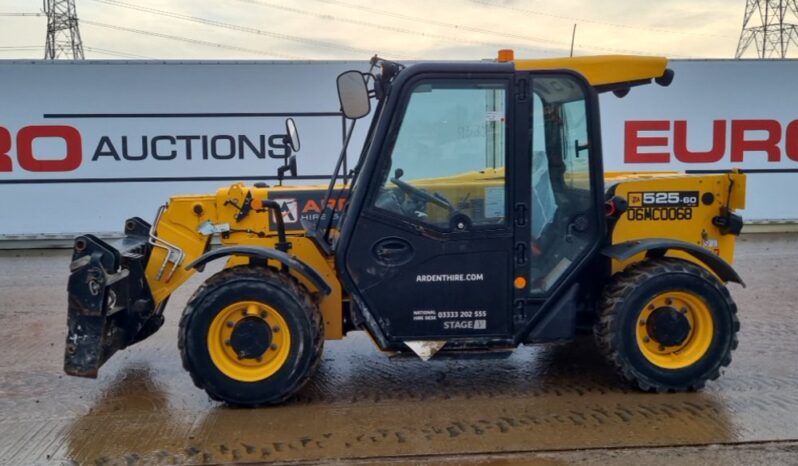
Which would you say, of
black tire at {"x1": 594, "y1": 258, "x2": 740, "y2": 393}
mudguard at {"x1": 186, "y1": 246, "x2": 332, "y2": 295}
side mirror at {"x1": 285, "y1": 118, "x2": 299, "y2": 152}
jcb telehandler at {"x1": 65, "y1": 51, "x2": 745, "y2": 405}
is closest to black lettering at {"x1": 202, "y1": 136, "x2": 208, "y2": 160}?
side mirror at {"x1": 285, "y1": 118, "x2": 299, "y2": 152}

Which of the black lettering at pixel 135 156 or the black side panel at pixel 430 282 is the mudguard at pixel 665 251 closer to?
the black side panel at pixel 430 282

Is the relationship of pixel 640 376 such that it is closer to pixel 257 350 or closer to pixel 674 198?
pixel 674 198

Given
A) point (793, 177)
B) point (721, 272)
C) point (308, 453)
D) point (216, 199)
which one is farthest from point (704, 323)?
point (793, 177)

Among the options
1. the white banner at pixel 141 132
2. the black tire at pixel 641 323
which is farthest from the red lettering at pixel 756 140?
the black tire at pixel 641 323

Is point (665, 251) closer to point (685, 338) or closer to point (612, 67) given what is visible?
point (685, 338)

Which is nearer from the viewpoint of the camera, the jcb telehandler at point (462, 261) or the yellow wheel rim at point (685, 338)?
the jcb telehandler at point (462, 261)

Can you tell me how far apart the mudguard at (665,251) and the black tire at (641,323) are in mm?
117

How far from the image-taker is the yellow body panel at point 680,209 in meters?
4.75

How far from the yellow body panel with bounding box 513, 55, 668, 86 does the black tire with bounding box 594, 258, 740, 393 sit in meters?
1.26

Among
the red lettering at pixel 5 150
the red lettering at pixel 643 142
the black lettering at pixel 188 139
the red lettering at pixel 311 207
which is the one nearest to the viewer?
the red lettering at pixel 311 207

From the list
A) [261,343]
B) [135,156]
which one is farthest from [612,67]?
[135,156]

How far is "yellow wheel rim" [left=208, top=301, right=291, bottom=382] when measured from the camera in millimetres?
4297

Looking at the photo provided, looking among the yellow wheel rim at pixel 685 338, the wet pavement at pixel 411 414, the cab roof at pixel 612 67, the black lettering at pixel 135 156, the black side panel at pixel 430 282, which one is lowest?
the wet pavement at pixel 411 414

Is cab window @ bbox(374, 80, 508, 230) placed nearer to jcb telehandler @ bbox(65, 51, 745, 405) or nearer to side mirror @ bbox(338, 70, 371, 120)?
jcb telehandler @ bbox(65, 51, 745, 405)
